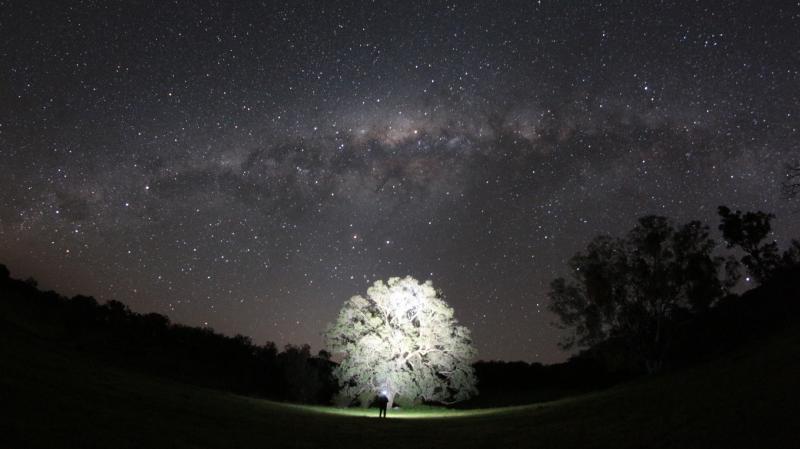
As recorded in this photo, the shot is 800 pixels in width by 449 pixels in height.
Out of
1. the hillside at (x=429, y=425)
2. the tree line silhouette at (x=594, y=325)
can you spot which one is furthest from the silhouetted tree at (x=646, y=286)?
the hillside at (x=429, y=425)

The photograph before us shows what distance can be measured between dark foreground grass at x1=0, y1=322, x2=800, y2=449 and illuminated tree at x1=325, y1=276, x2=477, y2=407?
13427 mm

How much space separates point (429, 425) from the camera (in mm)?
26938

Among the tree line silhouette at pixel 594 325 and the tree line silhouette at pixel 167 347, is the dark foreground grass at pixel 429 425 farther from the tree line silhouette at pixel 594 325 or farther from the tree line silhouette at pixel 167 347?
the tree line silhouette at pixel 167 347

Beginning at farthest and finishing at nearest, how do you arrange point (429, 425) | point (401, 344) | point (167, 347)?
point (167, 347) → point (401, 344) → point (429, 425)

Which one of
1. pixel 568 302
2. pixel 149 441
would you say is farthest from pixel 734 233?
pixel 149 441

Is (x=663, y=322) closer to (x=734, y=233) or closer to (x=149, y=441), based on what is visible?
(x=734, y=233)

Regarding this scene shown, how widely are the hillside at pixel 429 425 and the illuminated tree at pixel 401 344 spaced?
13380 millimetres

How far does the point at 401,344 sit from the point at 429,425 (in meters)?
14.0

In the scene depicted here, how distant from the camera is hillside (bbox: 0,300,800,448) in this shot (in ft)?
42.8

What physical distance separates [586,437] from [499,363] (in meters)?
81.6

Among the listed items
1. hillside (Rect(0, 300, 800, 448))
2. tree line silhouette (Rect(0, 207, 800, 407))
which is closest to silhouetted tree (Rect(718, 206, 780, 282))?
tree line silhouette (Rect(0, 207, 800, 407))

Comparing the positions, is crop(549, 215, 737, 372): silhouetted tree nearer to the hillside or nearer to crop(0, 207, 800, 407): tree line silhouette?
crop(0, 207, 800, 407): tree line silhouette

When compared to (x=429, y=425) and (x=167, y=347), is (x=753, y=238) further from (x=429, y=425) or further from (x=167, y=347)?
(x=167, y=347)

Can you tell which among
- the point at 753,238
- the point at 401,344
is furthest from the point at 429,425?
the point at 753,238
